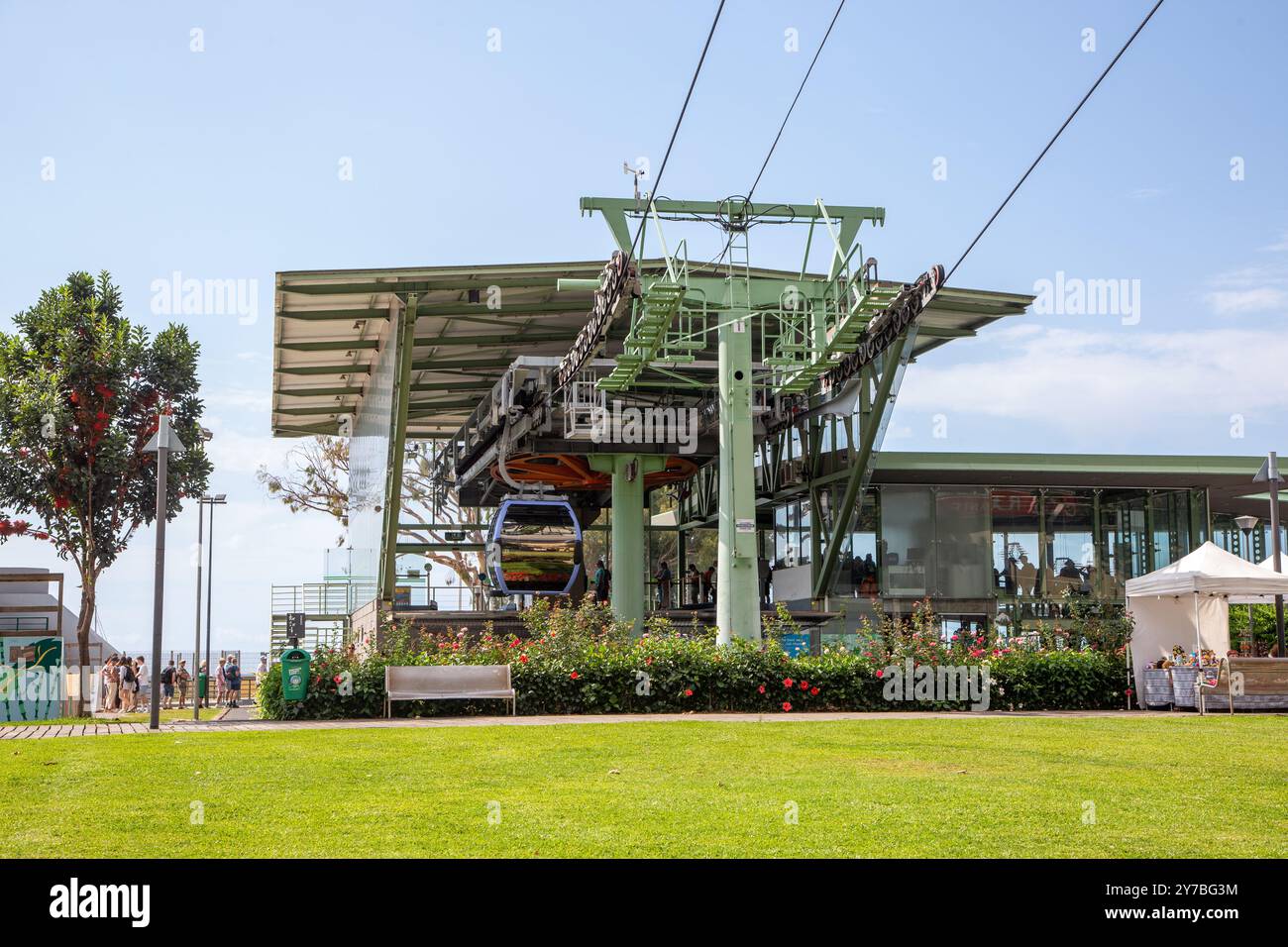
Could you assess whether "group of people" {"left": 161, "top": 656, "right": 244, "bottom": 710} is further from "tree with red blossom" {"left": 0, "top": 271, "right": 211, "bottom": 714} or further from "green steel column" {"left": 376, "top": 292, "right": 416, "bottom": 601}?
"green steel column" {"left": 376, "top": 292, "right": 416, "bottom": 601}

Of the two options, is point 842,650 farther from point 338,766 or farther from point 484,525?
point 484,525

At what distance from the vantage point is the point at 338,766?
12305mm

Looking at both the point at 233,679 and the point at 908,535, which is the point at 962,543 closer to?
the point at 908,535

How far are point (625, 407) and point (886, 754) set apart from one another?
21.5 m

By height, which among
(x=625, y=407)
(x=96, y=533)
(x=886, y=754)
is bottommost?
(x=886, y=754)

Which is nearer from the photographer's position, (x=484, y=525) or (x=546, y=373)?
(x=546, y=373)

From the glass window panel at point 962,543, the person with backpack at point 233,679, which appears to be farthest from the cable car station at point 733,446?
the person with backpack at point 233,679

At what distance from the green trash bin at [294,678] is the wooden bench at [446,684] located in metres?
1.15

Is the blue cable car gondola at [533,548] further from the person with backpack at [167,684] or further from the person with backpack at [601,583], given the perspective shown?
the person with backpack at [167,684]

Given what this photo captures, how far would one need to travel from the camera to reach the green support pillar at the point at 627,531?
3534cm
